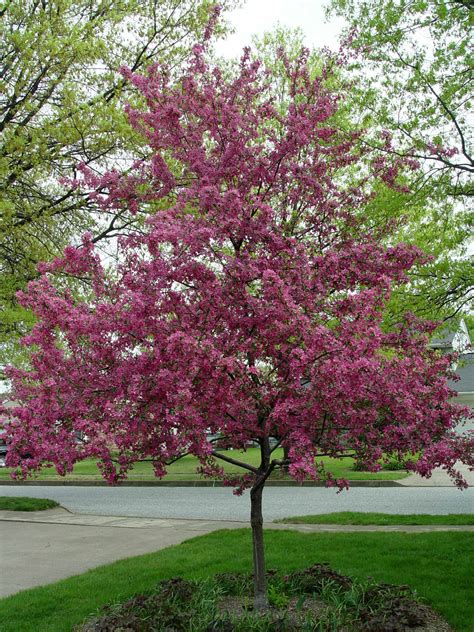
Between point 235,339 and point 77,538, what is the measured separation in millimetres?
7373

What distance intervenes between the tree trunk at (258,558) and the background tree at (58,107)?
6.55 meters

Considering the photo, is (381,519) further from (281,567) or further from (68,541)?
(68,541)

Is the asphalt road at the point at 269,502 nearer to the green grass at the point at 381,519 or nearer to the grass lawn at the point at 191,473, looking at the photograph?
the grass lawn at the point at 191,473

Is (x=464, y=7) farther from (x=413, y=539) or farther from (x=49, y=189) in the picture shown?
(x=49, y=189)

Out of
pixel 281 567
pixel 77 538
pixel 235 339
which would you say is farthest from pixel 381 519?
pixel 235 339

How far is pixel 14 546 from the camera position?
A: 33.9 feet

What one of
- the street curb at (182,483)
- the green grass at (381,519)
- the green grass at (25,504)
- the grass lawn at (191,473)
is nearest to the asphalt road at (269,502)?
the street curb at (182,483)

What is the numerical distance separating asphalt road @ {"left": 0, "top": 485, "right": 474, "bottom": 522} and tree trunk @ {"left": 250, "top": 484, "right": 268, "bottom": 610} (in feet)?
23.8

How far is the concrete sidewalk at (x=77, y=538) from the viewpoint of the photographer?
27.6 ft

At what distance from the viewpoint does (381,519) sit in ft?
36.6

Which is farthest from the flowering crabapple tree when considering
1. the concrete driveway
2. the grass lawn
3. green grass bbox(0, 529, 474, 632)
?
the grass lawn

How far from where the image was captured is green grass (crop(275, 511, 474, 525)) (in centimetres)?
1080

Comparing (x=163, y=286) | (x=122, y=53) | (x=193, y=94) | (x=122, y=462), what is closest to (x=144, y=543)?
(x=122, y=462)

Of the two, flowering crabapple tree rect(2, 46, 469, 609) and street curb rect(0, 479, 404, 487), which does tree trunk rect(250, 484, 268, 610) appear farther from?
street curb rect(0, 479, 404, 487)
